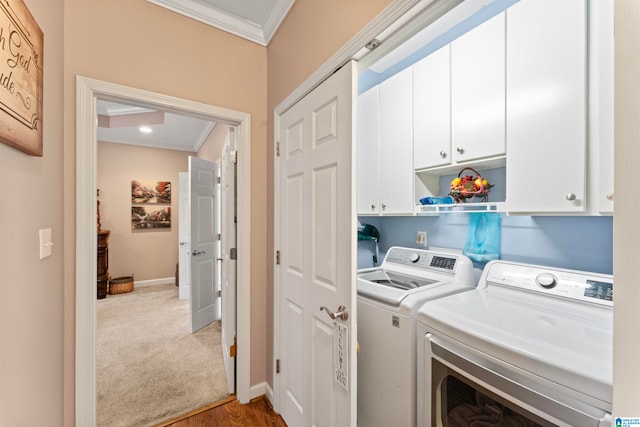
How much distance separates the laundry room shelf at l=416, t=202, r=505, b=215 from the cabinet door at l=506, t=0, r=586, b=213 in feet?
0.31

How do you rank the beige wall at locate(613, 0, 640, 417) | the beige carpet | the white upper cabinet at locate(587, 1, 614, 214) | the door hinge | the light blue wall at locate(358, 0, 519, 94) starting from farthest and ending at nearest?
the door hinge → the beige carpet → the light blue wall at locate(358, 0, 519, 94) → the white upper cabinet at locate(587, 1, 614, 214) → the beige wall at locate(613, 0, 640, 417)

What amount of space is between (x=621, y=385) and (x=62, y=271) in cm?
204

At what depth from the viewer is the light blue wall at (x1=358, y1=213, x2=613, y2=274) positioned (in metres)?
1.26

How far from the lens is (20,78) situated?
2.74 ft

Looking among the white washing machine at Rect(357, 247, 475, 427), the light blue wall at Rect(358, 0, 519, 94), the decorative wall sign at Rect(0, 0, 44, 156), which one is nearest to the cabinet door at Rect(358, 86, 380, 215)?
the light blue wall at Rect(358, 0, 519, 94)

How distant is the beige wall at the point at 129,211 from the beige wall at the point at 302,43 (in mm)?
3674

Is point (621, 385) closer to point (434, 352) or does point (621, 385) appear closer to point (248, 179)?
point (434, 352)

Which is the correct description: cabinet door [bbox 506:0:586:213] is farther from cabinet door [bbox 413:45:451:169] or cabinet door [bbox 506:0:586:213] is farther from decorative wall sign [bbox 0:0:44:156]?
decorative wall sign [bbox 0:0:44:156]

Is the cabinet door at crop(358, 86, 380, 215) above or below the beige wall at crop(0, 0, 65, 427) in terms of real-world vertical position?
above

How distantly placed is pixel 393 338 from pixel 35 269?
61.4 inches

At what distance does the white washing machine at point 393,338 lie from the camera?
1.25 metres

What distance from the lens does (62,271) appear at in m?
1.34

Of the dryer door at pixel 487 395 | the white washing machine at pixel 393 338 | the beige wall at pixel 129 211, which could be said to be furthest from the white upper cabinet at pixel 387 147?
the beige wall at pixel 129 211

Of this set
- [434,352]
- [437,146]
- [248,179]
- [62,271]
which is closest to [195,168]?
[248,179]
